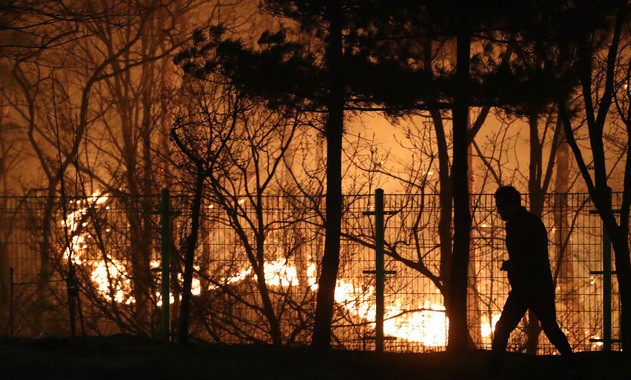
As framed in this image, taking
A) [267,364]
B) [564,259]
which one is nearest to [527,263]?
[267,364]

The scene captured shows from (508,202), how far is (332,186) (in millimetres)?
2971

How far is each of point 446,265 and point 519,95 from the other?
5704mm

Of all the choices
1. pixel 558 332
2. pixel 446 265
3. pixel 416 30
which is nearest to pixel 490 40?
pixel 416 30

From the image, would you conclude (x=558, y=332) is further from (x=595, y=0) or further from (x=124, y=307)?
(x=124, y=307)

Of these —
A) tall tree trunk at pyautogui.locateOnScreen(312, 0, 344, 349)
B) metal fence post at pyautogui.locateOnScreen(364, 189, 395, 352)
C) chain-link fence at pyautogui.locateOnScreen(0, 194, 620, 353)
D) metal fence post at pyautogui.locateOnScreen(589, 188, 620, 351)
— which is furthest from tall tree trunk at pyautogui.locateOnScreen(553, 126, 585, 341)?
tall tree trunk at pyautogui.locateOnScreen(312, 0, 344, 349)

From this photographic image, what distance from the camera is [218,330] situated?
46.9 feet

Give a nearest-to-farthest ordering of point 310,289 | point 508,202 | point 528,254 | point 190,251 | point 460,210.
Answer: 1. point 528,254
2. point 508,202
3. point 460,210
4. point 190,251
5. point 310,289

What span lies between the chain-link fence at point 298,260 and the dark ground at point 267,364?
3.22 feet

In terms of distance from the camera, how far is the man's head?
7.96m

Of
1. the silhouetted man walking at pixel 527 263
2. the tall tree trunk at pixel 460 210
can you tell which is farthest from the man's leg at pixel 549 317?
the tall tree trunk at pixel 460 210

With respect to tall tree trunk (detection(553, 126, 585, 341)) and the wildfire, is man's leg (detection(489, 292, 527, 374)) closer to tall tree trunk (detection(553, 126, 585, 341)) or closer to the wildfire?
the wildfire

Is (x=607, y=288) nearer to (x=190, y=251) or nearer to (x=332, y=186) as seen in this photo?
(x=332, y=186)

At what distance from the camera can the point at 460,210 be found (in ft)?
31.7

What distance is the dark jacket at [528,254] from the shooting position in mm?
7860
